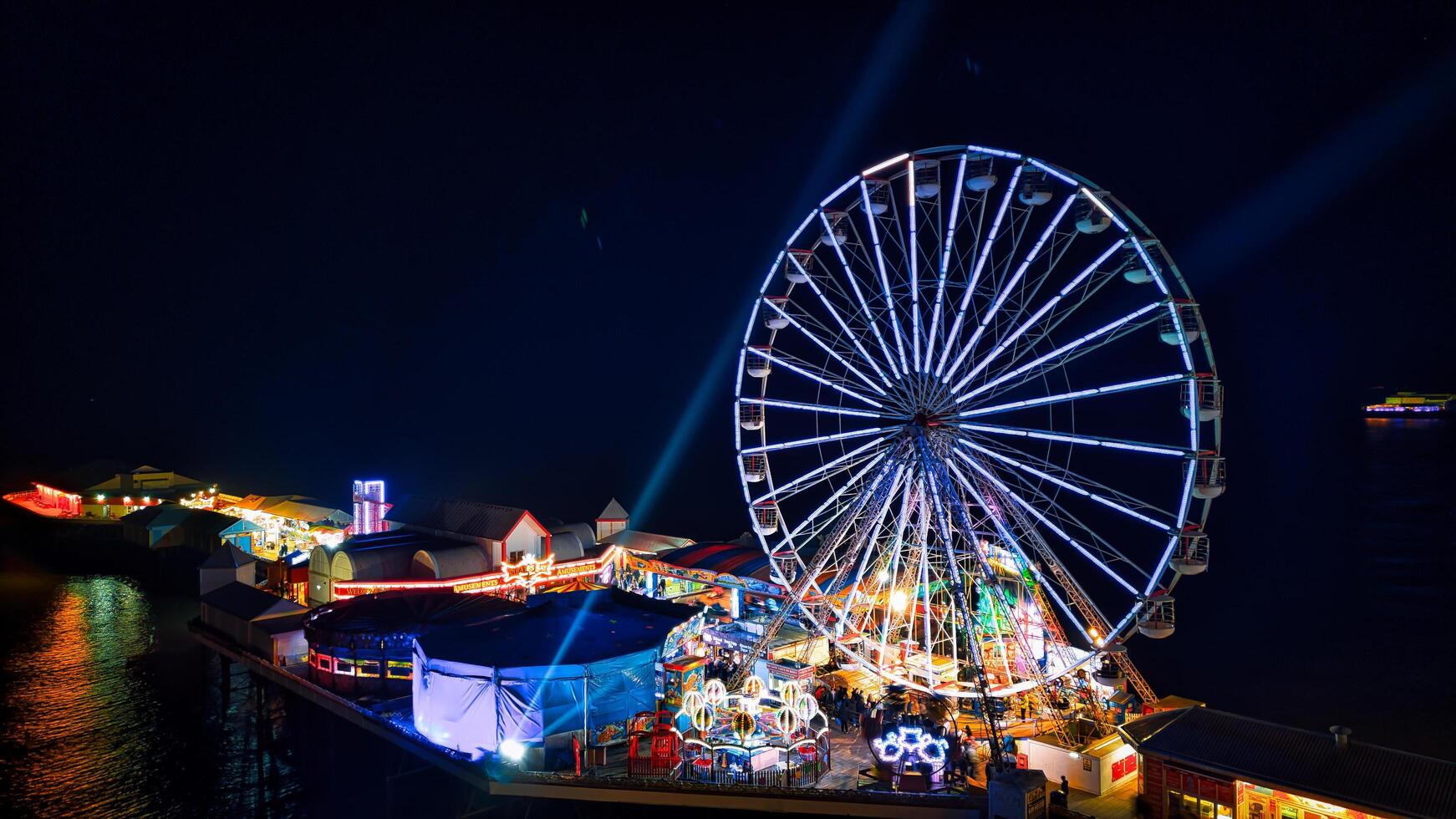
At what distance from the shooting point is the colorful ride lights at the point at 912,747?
87.0 feet

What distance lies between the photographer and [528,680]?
28.9m

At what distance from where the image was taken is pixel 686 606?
38156 millimetres

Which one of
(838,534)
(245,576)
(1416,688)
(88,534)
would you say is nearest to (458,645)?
(838,534)

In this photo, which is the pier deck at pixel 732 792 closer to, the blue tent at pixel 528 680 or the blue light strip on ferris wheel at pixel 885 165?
the blue tent at pixel 528 680

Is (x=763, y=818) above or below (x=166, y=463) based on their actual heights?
below

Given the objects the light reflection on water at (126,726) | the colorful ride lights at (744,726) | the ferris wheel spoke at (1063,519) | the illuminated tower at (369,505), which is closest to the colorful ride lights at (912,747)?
the colorful ride lights at (744,726)

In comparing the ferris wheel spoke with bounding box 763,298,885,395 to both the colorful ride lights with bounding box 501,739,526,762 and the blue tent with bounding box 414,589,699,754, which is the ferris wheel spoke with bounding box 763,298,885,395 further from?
the colorful ride lights with bounding box 501,739,526,762

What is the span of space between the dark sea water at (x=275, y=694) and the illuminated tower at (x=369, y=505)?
12.7 metres

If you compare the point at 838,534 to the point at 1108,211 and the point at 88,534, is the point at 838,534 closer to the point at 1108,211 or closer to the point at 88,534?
the point at 1108,211

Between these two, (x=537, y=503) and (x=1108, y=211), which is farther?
(x=537, y=503)

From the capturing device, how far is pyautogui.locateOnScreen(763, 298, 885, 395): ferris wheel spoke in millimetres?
31297

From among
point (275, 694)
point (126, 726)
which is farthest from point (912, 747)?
point (126, 726)

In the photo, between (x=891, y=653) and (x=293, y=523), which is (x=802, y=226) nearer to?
(x=891, y=653)

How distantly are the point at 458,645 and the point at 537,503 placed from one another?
11480 cm
